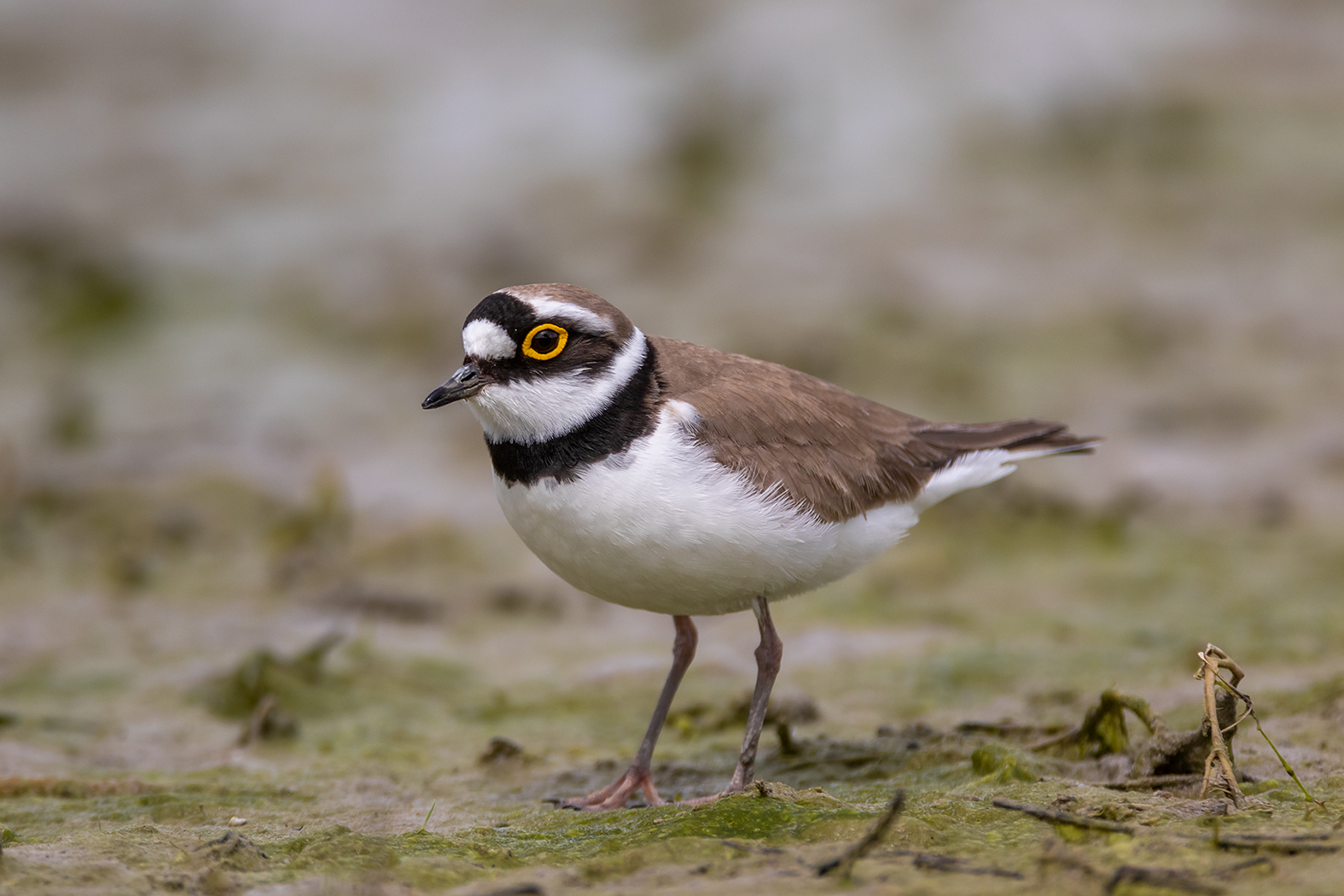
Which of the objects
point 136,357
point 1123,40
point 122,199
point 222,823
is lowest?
point 222,823

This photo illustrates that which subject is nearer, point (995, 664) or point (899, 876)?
point (899, 876)

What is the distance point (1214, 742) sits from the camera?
4.45 metres

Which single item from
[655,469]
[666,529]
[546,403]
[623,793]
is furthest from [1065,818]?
[546,403]

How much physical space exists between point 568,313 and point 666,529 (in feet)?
3.25

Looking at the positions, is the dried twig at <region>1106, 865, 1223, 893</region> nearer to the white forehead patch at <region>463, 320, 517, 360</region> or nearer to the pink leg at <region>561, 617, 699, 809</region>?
the pink leg at <region>561, 617, 699, 809</region>

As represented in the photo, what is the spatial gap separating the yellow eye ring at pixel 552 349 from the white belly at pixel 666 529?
1.65ft

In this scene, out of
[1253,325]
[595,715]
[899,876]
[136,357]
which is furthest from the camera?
[136,357]

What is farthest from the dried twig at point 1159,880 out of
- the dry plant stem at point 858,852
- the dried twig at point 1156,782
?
the dried twig at point 1156,782

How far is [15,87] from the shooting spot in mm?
16547

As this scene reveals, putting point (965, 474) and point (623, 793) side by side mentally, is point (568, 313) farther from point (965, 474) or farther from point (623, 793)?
point (965, 474)

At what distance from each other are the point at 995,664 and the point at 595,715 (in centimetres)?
219

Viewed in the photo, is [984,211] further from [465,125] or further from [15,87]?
[15,87]

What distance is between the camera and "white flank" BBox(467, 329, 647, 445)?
207 inches

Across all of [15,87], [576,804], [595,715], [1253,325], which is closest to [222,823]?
[576,804]
